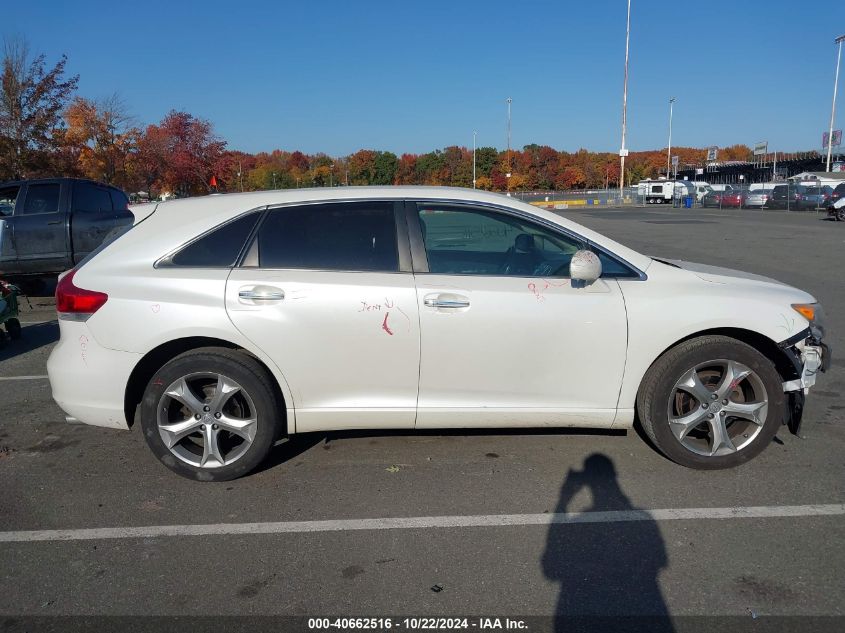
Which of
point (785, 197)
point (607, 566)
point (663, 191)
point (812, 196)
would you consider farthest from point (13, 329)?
point (663, 191)

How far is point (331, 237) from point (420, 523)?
68.9 inches

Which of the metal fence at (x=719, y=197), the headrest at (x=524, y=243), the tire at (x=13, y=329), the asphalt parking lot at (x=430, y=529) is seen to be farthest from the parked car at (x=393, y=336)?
the metal fence at (x=719, y=197)

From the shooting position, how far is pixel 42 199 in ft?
35.8

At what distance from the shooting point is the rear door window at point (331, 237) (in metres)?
4.01

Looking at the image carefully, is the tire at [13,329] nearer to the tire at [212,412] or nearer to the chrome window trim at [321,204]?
the tire at [212,412]

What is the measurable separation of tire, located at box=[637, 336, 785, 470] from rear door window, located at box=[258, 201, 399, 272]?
1.74 meters

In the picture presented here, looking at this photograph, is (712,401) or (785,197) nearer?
(712,401)

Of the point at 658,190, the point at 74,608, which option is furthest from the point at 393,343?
the point at 658,190

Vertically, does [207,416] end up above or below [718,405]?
below

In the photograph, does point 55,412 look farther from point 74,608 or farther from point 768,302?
point 768,302

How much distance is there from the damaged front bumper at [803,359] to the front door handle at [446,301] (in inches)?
76.2

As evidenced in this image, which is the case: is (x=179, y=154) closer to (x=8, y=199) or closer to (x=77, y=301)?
(x=8, y=199)

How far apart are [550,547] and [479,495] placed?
25.1 inches

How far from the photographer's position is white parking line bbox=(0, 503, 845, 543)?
3492 millimetres
